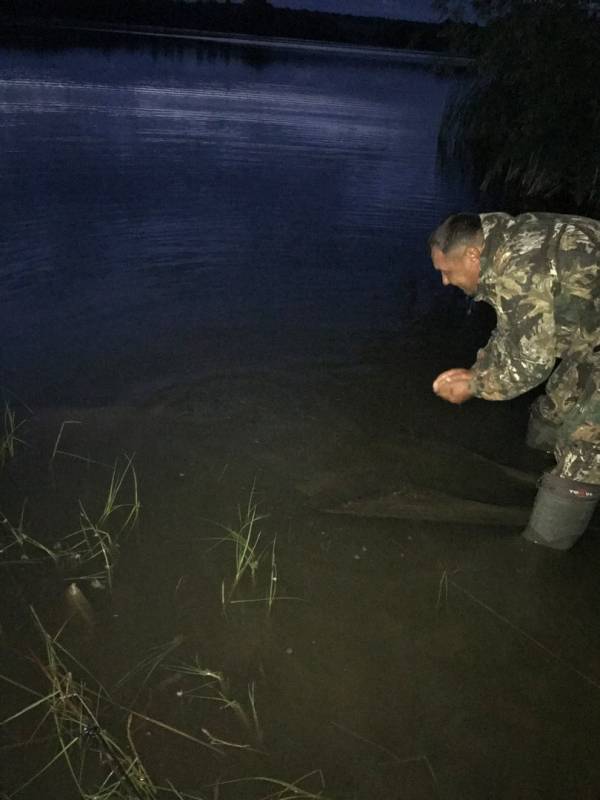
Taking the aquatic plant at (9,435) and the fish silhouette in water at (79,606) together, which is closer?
the fish silhouette in water at (79,606)

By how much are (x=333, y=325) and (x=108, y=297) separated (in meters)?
2.04

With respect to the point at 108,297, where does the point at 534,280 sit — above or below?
above

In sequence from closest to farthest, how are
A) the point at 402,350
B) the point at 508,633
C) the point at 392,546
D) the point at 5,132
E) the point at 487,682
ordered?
the point at 487,682 < the point at 508,633 < the point at 392,546 < the point at 402,350 < the point at 5,132

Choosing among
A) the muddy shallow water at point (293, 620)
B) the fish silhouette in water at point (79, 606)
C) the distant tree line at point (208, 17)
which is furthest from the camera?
the distant tree line at point (208, 17)

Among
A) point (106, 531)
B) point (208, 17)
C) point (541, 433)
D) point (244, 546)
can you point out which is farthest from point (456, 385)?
point (208, 17)

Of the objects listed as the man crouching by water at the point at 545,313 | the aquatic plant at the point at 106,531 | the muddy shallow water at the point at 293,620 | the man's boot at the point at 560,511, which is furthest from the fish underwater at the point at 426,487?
the aquatic plant at the point at 106,531

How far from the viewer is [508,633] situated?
2.81 meters

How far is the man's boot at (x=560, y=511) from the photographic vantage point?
3.07 meters

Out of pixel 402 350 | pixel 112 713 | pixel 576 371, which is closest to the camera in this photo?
pixel 112 713

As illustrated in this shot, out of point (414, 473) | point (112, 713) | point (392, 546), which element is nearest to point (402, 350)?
point (414, 473)

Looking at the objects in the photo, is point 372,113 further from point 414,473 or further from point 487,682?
point 487,682

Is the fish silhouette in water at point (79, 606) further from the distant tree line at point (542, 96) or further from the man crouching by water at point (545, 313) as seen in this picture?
the distant tree line at point (542, 96)

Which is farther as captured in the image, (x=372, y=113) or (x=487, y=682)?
(x=372, y=113)

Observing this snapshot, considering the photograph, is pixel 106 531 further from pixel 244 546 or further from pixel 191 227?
pixel 191 227
